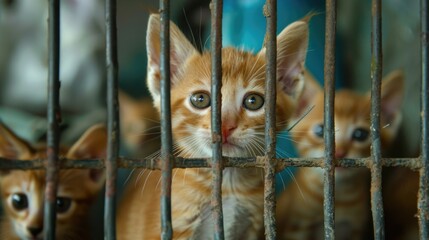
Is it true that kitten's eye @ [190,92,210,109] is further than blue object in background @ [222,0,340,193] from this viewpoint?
No

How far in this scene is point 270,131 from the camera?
1.08 m

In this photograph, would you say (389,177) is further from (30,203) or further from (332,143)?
(30,203)

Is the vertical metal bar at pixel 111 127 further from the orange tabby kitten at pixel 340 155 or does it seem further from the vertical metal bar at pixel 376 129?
the orange tabby kitten at pixel 340 155

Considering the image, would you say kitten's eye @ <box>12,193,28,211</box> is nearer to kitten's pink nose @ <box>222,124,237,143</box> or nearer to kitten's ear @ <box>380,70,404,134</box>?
kitten's pink nose @ <box>222,124,237,143</box>

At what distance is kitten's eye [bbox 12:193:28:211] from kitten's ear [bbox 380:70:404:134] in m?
1.13

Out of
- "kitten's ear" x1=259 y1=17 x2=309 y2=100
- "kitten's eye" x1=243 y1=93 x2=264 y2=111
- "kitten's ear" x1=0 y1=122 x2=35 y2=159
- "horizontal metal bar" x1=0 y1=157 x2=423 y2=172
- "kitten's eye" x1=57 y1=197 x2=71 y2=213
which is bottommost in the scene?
"kitten's eye" x1=57 y1=197 x2=71 y2=213

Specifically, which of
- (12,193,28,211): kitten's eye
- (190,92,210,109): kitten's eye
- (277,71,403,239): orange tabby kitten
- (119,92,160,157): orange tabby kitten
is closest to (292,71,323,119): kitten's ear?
(277,71,403,239): orange tabby kitten

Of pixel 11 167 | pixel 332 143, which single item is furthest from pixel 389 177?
pixel 11 167

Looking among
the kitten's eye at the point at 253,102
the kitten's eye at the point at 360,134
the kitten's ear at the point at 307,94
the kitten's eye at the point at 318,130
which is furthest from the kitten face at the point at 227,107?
the kitten's eye at the point at 360,134

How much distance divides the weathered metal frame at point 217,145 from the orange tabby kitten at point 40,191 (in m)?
0.39

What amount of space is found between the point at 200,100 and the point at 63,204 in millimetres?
477

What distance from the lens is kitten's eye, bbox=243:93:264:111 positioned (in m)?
1.38

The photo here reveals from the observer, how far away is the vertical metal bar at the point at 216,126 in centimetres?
105

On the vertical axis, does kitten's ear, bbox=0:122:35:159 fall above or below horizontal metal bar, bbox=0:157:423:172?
above
